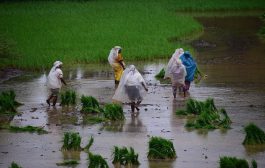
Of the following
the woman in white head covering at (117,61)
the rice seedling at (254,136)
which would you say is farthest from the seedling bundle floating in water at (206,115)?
the woman in white head covering at (117,61)

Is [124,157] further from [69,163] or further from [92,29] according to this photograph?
[92,29]

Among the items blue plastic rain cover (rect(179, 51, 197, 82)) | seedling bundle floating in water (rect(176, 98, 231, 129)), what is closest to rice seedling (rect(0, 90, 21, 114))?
seedling bundle floating in water (rect(176, 98, 231, 129))

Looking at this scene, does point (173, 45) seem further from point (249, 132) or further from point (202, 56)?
point (249, 132)

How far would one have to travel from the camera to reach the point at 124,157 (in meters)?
13.5

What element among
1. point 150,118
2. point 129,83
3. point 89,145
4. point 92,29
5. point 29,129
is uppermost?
point 92,29

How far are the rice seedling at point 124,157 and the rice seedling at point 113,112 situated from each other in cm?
366

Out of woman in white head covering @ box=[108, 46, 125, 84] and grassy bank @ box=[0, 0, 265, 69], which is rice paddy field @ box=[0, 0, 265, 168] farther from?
woman in white head covering @ box=[108, 46, 125, 84]

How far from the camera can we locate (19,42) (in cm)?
3039

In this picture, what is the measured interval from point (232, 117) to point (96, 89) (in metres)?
5.25

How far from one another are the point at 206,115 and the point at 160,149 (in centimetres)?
303

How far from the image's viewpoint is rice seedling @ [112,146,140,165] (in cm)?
1346

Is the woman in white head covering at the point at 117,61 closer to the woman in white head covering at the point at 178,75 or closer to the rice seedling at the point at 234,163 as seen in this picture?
the woman in white head covering at the point at 178,75

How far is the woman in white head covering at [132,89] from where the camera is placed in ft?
59.6

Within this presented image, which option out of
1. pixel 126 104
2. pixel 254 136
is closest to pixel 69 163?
pixel 254 136
